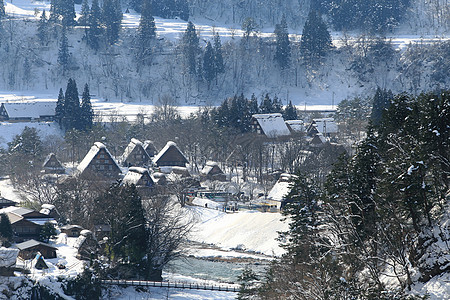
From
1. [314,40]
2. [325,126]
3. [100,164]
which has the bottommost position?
[100,164]

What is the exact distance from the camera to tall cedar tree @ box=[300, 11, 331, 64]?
123 meters

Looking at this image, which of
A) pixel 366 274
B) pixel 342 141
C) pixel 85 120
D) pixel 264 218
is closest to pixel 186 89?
pixel 85 120

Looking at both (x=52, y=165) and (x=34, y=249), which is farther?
(x=52, y=165)

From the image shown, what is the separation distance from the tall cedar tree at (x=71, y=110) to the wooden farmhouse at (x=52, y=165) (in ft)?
51.6

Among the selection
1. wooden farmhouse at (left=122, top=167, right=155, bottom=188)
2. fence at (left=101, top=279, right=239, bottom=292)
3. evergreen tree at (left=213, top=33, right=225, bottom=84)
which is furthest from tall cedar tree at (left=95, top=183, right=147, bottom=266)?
evergreen tree at (left=213, top=33, right=225, bottom=84)

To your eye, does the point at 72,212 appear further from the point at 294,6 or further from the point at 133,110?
the point at 294,6

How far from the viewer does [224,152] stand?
256ft

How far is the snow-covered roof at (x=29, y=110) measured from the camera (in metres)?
93.9

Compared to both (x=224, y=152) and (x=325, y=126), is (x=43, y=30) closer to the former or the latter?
(x=325, y=126)

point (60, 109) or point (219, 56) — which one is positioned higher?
point (219, 56)

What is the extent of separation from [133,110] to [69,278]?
73131mm

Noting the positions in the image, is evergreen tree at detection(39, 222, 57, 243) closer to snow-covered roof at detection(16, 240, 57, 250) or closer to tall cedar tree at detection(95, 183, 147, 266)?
snow-covered roof at detection(16, 240, 57, 250)

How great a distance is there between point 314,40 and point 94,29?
37818 millimetres

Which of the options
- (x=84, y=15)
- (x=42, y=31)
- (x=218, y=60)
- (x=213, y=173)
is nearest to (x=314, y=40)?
(x=218, y=60)
